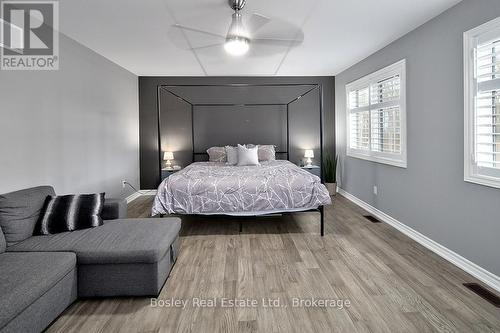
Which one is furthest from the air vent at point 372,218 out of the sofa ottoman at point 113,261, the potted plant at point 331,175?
the sofa ottoman at point 113,261

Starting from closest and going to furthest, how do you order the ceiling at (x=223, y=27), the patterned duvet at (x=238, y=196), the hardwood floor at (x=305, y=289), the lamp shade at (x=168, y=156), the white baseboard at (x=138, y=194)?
the hardwood floor at (x=305, y=289), the ceiling at (x=223, y=27), the patterned duvet at (x=238, y=196), the white baseboard at (x=138, y=194), the lamp shade at (x=168, y=156)

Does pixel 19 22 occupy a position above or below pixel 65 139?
above

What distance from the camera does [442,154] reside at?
3.12 m

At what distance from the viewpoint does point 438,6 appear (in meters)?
2.94

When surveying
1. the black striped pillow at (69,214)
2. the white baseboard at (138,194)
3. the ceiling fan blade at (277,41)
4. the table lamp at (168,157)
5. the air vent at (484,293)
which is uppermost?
the ceiling fan blade at (277,41)

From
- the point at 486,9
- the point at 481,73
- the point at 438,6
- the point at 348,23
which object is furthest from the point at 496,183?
the point at 348,23

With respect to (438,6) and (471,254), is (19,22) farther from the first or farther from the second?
(471,254)

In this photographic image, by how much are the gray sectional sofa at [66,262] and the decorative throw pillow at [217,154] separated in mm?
3168

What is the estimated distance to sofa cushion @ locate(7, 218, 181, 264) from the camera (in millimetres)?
2258

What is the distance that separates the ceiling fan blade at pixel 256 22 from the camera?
316cm

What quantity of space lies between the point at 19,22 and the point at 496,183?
4392 mm

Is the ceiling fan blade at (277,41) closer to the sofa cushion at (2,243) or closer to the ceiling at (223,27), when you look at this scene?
the ceiling at (223,27)

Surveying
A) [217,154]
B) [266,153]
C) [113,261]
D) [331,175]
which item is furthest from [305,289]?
[331,175]

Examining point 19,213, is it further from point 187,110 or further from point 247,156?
point 187,110
